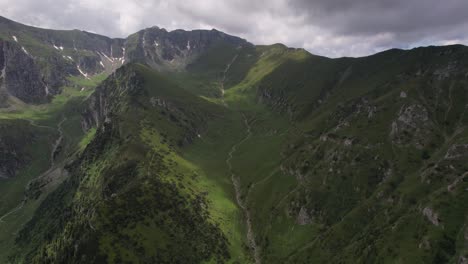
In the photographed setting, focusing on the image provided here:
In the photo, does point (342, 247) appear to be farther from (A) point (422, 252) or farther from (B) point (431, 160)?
(B) point (431, 160)

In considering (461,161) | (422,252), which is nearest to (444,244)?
(422,252)

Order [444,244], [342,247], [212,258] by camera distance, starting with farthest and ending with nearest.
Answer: [212,258]
[342,247]
[444,244]

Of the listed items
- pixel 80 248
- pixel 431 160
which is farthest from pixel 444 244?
pixel 80 248

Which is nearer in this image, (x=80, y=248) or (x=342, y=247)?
(x=342, y=247)

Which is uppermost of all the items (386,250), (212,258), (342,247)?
(386,250)

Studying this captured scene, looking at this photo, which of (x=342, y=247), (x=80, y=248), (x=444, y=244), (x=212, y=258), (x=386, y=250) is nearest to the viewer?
(x=444, y=244)

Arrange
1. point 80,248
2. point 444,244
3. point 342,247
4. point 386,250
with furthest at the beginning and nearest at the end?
point 80,248
point 342,247
point 386,250
point 444,244

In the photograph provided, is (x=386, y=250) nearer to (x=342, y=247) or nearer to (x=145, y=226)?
(x=342, y=247)

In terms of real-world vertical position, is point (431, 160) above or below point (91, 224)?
above

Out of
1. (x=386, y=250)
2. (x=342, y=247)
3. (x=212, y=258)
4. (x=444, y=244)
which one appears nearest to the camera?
(x=444, y=244)
